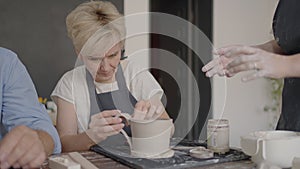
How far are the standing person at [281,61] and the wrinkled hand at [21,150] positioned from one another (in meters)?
0.51

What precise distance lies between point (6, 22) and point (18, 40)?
14 cm

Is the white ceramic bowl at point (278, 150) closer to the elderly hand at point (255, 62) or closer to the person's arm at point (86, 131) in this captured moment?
the elderly hand at point (255, 62)

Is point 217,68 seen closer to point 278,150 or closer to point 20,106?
point 278,150

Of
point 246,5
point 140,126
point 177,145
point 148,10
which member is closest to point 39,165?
point 140,126

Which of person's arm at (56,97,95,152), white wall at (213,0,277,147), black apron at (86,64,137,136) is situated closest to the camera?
person's arm at (56,97,95,152)

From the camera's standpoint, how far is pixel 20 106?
1.20 m

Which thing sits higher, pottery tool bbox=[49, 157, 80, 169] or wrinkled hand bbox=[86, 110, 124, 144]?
wrinkled hand bbox=[86, 110, 124, 144]

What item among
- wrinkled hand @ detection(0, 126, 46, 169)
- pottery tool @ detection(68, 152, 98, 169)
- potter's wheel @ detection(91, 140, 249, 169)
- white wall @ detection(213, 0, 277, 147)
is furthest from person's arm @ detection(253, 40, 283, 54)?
white wall @ detection(213, 0, 277, 147)

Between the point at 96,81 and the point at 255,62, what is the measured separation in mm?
849

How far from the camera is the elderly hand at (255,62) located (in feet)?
3.25

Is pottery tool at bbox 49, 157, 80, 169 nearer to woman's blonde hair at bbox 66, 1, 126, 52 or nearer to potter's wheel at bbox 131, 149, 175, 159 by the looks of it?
potter's wheel at bbox 131, 149, 175, 159

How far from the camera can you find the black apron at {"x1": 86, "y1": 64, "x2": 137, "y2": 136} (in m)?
1.65

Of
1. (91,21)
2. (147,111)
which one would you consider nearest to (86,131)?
(147,111)

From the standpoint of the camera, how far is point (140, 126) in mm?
1130
